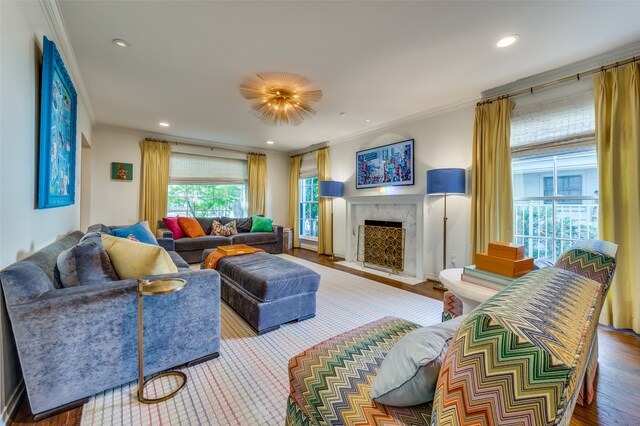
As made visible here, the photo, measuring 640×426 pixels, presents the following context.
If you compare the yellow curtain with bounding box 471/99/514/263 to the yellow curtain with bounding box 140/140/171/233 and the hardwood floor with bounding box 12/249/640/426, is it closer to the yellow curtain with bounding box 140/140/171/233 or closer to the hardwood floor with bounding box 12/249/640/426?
the hardwood floor with bounding box 12/249/640/426

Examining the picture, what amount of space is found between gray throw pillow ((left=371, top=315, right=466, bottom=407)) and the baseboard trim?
181 cm

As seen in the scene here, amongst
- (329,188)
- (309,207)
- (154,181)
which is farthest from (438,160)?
(154,181)

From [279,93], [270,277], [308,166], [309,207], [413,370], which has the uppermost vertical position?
[279,93]

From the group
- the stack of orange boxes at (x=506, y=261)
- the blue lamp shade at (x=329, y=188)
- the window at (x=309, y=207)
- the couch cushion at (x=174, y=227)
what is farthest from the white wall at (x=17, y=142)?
the window at (x=309, y=207)

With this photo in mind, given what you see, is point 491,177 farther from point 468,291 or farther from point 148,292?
point 148,292

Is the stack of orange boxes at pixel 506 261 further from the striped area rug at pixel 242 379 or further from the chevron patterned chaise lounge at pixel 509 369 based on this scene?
the striped area rug at pixel 242 379

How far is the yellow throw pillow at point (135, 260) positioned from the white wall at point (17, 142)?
1.47 ft

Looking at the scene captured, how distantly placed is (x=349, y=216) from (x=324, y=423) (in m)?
4.40

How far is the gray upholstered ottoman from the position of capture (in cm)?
238

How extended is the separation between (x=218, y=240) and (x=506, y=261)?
15.9ft

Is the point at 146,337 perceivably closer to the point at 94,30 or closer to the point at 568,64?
the point at 94,30

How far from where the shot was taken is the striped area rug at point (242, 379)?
146cm

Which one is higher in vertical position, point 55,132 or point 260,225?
point 55,132

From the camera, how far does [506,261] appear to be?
1510 mm
